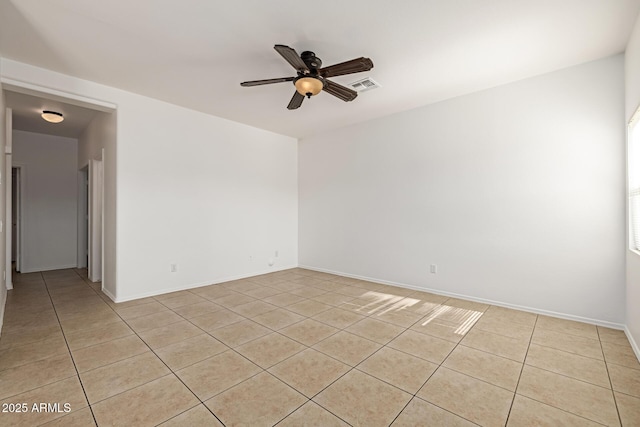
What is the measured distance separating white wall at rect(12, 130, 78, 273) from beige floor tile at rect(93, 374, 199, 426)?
232 inches

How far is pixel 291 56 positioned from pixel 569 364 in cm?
341

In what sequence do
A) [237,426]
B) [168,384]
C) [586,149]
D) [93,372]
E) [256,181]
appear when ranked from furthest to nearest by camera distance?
[256,181], [586,149], [93,372], [168,384], [237,426]

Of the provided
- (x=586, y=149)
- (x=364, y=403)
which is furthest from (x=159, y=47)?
(x=586, y=149)

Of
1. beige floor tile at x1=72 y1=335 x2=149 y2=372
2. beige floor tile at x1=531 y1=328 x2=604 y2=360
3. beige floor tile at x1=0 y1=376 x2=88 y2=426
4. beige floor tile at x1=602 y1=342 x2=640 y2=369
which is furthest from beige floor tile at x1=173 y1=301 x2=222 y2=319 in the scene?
beige floor tile at x1=602 y1=342 x2=640 y2=369

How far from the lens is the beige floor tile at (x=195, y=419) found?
5.26 feet

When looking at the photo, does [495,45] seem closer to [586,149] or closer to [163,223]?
[586,149]

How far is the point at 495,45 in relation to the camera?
8.89 feet

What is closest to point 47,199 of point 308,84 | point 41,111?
point 41,111

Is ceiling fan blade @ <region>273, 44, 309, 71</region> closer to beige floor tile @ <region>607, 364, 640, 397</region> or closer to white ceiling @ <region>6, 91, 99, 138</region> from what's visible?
beige floor tile @ <region>607, 364, 640, 397</region>

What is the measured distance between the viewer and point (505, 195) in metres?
3.54

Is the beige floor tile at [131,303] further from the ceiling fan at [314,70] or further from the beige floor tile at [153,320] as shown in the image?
the ceiling fan at [314,70]

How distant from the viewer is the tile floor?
1705mm

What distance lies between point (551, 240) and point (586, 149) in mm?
1050

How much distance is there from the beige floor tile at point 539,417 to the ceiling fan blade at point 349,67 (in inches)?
108
